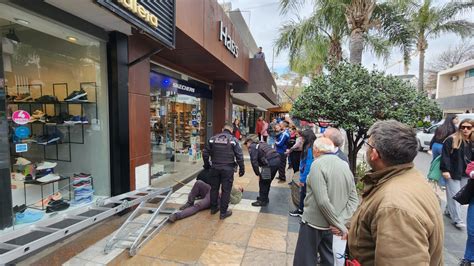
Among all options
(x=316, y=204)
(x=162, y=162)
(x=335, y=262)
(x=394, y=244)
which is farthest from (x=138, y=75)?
(x=394, y=244)

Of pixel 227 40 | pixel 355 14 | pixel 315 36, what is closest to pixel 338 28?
pixel 315 36

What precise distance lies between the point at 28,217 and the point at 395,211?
439 centimetres

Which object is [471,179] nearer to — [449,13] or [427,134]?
[427,134]

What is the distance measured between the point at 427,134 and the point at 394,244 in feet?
53.1

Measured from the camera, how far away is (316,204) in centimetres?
246

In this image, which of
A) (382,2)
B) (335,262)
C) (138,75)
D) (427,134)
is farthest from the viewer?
(427,134)

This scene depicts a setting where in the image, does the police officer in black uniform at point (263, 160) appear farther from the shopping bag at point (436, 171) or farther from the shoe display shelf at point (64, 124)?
the shoe display shelf at point (64, 124)

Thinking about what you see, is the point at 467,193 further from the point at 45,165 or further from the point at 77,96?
the point at 45,165

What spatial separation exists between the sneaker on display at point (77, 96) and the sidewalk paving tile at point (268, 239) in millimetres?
3680

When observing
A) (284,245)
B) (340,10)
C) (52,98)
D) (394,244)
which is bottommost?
(284,245)

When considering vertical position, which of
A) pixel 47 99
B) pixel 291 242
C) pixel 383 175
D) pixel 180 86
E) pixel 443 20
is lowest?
pixel 291 242

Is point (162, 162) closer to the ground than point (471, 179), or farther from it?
closer to the ground

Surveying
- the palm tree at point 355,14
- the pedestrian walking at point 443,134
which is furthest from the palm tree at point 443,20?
the pedestrian walking at point 443,134

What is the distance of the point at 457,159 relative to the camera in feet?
13.0
